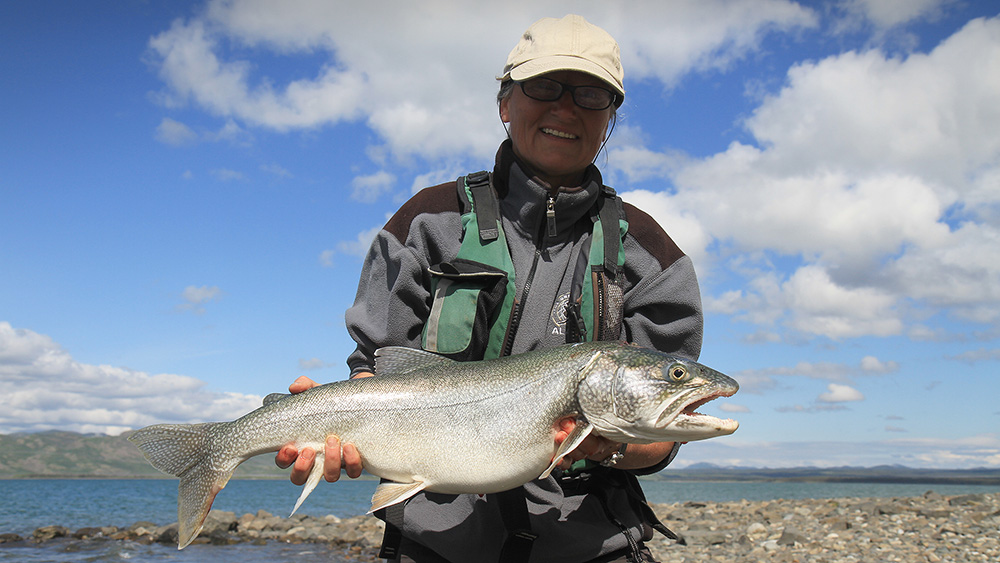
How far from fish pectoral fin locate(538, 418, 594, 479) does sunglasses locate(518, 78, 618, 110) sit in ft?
5.62

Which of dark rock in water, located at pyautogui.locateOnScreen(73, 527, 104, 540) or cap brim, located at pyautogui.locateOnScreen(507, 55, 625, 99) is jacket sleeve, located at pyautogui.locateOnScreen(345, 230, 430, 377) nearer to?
cap brim, located at pyautogui.locateOnScreen(507, 55, 625, 99)

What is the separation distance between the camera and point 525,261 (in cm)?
374

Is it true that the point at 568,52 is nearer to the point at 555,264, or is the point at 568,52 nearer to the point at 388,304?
the point at 555,264

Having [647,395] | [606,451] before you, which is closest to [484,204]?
[647,395]

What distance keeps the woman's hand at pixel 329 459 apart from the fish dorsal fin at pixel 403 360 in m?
0.41

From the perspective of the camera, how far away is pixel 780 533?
15266mm

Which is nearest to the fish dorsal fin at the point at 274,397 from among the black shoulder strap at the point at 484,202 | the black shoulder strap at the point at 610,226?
the black shoulder strap at the point at 484,202

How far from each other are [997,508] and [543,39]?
17.3 metres

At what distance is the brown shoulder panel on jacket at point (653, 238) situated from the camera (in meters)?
3.84

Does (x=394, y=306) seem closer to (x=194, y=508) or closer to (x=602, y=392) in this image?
(x=602, y=392)

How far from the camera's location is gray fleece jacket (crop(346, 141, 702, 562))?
11.7ft

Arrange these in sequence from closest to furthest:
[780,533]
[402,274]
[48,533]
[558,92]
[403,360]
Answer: [403,360] → [402,274] → [558,92] → [780,533] → [48,533]

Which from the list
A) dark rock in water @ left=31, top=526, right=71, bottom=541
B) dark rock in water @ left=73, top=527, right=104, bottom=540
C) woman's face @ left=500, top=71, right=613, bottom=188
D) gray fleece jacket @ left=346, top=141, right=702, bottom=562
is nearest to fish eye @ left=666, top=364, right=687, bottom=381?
gray fleece jacket @ left=346, top=141, right=702, bottom=562

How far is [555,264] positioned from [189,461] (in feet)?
7.17
